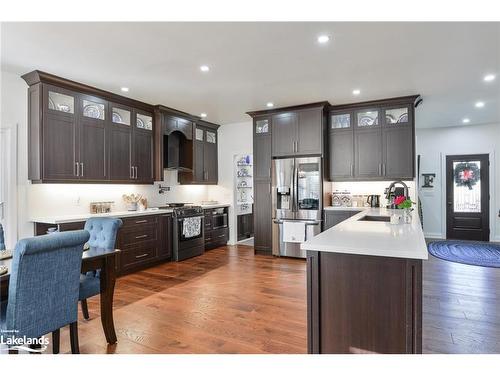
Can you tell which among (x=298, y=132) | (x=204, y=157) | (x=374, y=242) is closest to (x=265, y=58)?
(x=298, y=132)

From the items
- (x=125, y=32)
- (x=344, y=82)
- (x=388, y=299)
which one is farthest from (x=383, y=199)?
(x=125, y=32)

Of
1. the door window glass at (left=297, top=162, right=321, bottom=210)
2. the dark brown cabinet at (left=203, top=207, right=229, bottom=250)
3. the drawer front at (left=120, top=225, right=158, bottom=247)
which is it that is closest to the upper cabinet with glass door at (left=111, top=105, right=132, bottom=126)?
the drawer front at (left=120, top=225, right=158, bottom=247)

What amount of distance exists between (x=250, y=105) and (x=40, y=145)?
3195 millimetres

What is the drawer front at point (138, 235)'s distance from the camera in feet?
14.5

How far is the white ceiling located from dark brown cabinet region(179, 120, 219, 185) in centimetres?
149

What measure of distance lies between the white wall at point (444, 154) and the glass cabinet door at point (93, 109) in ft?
23.1

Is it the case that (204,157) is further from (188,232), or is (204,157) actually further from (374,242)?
(374,242)

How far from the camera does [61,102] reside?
13.1 feet

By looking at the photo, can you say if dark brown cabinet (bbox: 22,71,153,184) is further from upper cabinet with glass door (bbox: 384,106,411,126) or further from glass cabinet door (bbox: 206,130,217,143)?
upper cabinet with glass door (bbox: 384,106,411,126)

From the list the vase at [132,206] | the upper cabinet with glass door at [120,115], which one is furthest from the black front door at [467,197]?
the upper cabinet with glass door at [120,115]

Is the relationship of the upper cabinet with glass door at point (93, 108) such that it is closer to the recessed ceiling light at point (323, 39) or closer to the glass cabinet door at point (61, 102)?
the glass cabinet door at point (61, 102)

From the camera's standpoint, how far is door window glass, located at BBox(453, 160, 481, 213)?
23.1 feet

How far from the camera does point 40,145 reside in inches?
148

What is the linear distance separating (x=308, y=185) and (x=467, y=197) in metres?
4.43
